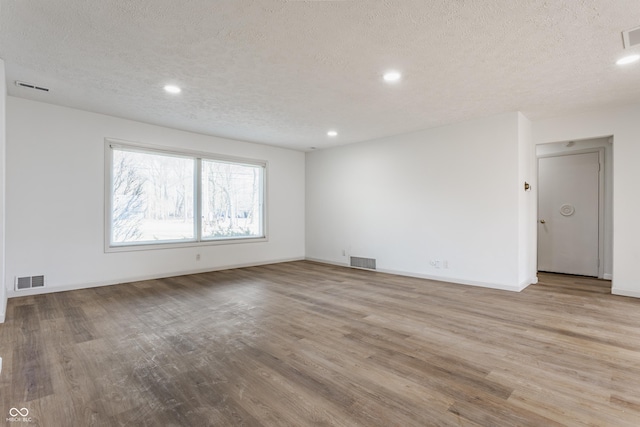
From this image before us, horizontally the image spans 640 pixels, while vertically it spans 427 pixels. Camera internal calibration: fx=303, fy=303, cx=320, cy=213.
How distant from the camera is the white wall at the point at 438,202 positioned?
4.57m

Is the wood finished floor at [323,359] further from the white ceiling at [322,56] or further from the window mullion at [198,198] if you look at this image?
the white ceiling at [322,56]

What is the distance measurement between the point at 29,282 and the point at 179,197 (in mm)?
2422

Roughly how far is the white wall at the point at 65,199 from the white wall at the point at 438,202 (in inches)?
130

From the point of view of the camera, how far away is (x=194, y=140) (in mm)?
5852

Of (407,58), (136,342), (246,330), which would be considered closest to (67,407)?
(136,342)

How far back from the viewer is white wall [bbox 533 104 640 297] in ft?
13.7

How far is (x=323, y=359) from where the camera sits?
2.44m

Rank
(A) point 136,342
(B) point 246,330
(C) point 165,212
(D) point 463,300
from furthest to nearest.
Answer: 1. (C) point 165,212
2. (D) point 463,300
3. (B) point 246,330
4. (A) point 136,342

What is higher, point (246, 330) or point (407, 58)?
point (407, 58)

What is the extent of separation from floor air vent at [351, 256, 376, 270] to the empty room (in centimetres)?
3

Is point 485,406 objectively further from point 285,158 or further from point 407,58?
point 285,158

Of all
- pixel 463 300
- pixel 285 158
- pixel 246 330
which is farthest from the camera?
pixel 285 158

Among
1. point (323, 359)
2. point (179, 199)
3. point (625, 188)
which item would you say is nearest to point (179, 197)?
point (179, 199)

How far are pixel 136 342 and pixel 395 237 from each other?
4.50m
